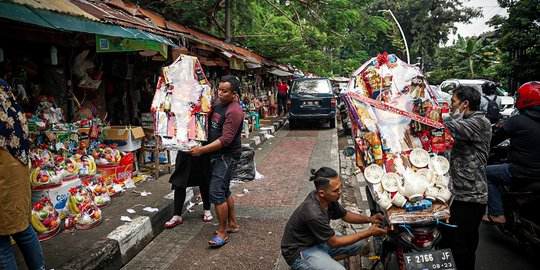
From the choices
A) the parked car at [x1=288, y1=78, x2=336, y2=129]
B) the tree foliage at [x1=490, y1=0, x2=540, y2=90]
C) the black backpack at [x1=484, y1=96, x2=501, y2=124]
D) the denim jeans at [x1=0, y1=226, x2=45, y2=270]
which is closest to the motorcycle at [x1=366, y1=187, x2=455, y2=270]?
the denim jeans at [x1=0, y1=226, x2=45, y2=270]

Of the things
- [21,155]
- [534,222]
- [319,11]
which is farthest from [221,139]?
[319,11]

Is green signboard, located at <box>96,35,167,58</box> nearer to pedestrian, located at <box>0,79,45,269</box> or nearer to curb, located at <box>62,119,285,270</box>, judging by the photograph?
curb, located at <box>62,119,285,270</box>

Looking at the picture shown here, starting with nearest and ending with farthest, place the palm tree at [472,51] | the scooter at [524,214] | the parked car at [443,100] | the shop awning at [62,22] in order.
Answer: the shop awning at [62,22] < the scooter at [524,214] < the parked car at [443,100] < the palm tree at [472,51]

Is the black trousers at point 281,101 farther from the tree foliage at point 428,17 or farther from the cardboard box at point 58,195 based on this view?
the tree foliage at point 428,17

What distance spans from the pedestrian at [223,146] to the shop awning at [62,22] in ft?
5.12

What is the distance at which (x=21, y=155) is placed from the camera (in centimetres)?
282

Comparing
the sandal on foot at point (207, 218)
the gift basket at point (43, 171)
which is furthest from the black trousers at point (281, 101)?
the gift basket at point (43, 171)

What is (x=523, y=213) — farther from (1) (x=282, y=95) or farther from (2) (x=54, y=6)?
(1) (x=282, y=95)

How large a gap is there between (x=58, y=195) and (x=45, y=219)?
488mm

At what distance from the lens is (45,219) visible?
402cm

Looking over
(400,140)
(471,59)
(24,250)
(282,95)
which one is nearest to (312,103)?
(282,95)

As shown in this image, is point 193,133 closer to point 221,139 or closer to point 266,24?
A: point 221,139

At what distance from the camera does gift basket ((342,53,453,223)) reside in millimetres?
2844

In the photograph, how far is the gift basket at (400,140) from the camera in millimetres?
2844
